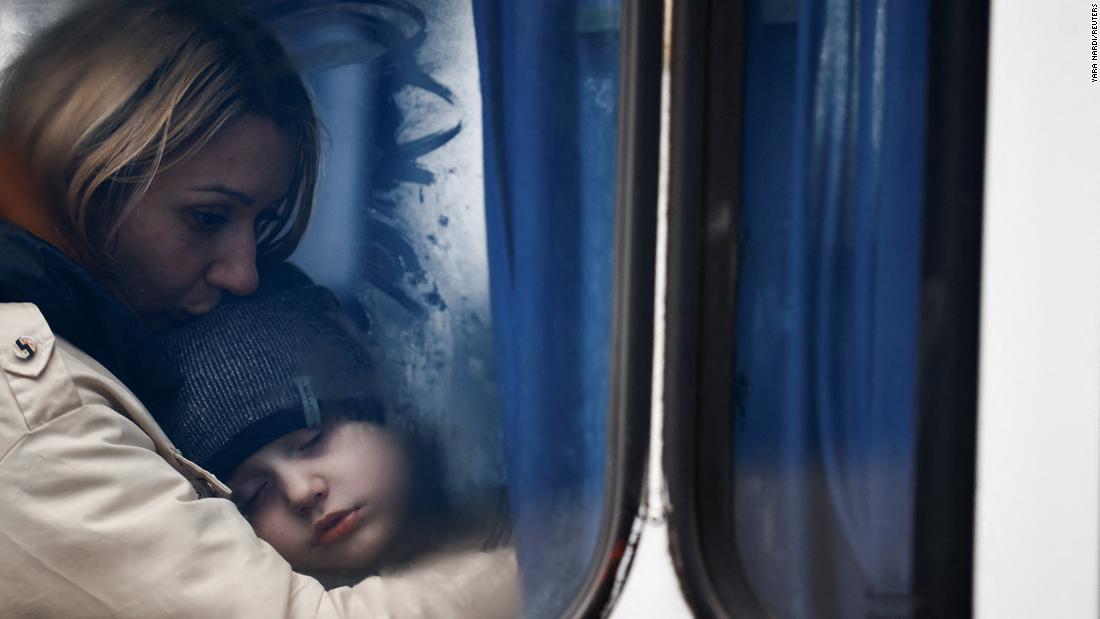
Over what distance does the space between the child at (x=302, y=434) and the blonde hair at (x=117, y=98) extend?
19cm

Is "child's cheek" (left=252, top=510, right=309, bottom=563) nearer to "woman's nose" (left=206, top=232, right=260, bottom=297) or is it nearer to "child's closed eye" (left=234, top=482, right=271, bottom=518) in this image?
"child's closed eye" (left=234, top=482, right=271, bottom=518)

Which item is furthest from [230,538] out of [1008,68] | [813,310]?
[1008,68]

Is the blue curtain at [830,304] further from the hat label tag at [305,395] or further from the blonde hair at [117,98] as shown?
the blonde hair at [117,98]

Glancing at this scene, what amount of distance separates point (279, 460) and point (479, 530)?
0.86ft

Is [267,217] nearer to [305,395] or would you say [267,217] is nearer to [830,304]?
[305,395]

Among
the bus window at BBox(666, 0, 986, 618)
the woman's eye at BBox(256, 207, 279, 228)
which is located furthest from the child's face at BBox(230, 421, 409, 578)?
the bus window at BBox(666, 0, 986, 618)

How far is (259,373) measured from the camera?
1.14 m

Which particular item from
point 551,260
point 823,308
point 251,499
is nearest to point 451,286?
point 551,260

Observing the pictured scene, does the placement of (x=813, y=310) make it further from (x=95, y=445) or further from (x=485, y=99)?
(x=95, y=445)

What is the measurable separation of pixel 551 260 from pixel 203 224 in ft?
1.41

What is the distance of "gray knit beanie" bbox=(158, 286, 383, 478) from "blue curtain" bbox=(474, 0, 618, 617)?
195 millimetres

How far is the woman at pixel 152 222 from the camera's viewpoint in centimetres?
108

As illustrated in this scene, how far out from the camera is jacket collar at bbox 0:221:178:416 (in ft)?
3.65

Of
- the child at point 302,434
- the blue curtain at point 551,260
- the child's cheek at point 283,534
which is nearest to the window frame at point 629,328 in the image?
the blue curtain at point 551,260
